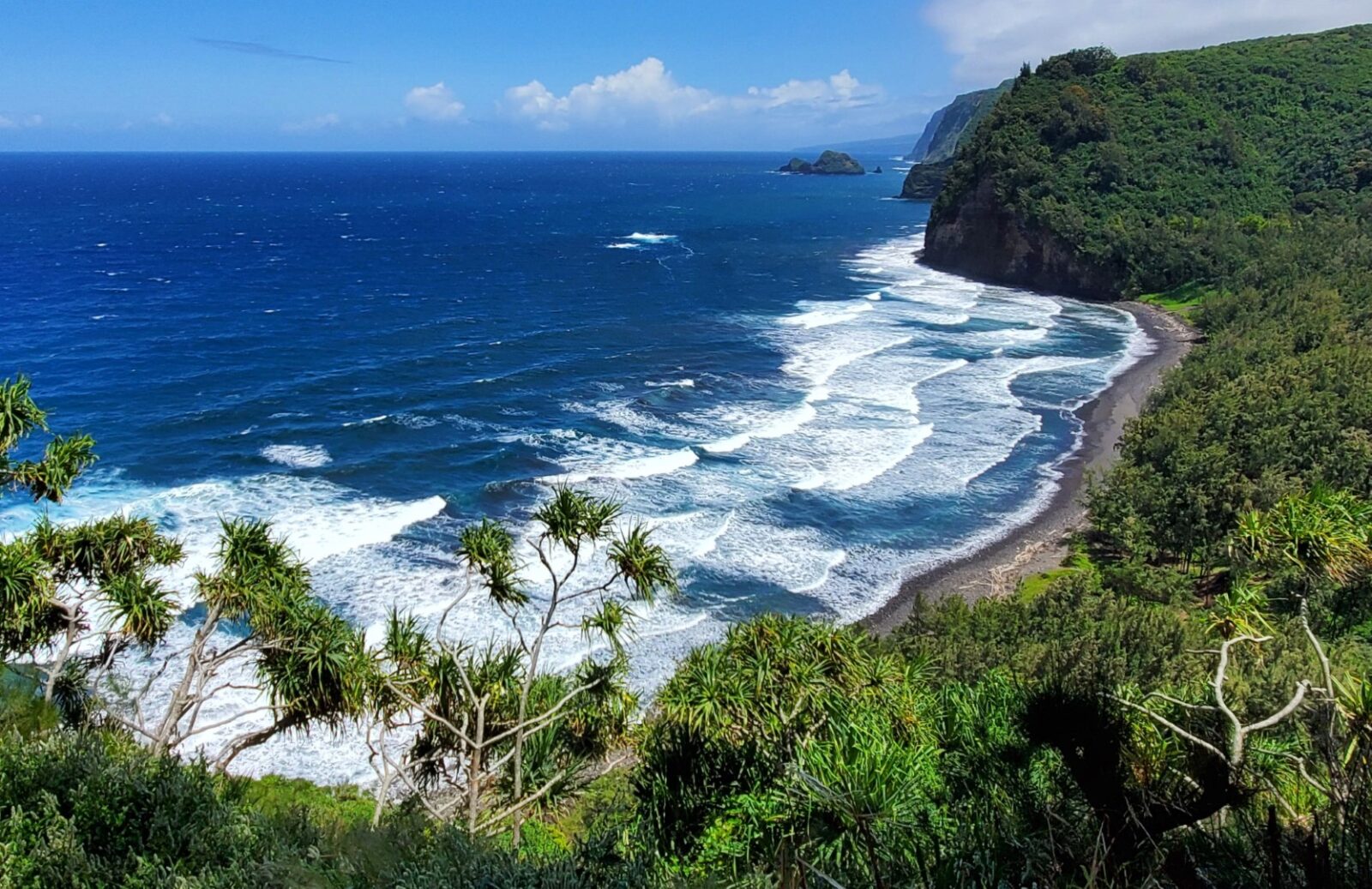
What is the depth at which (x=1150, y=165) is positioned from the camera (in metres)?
97.4

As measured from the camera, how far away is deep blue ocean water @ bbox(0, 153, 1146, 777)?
35.2m

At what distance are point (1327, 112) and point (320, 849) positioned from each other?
12177 cm

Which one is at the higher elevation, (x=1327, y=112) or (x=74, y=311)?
(x=1327, y=112)

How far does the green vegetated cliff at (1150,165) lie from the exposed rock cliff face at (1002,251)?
0.15 metres

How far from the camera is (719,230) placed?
416ft

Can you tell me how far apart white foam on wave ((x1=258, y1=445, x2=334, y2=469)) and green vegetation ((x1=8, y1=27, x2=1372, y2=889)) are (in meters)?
A: 11.5

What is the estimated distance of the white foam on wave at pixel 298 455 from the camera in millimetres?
41188

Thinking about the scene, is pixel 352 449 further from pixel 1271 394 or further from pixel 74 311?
pixel 1271 394

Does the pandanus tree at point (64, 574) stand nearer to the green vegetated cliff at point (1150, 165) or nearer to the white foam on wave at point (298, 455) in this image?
the white foam on wave at point (298, 455)

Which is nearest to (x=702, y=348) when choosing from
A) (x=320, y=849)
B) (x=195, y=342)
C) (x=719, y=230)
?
(x=195, y=342)

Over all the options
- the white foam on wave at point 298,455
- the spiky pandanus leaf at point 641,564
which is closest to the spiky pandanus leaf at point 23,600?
the spiky pandanus leaf at point 641,564

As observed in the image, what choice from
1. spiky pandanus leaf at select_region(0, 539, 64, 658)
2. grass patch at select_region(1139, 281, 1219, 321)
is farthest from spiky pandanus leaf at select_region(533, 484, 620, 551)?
grass patch at select_region(1139, 281, 1219, 321)

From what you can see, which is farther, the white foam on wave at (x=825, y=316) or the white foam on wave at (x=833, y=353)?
the white foam on wave at (x=825, y=316)

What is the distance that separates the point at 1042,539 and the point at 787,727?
25.9m
